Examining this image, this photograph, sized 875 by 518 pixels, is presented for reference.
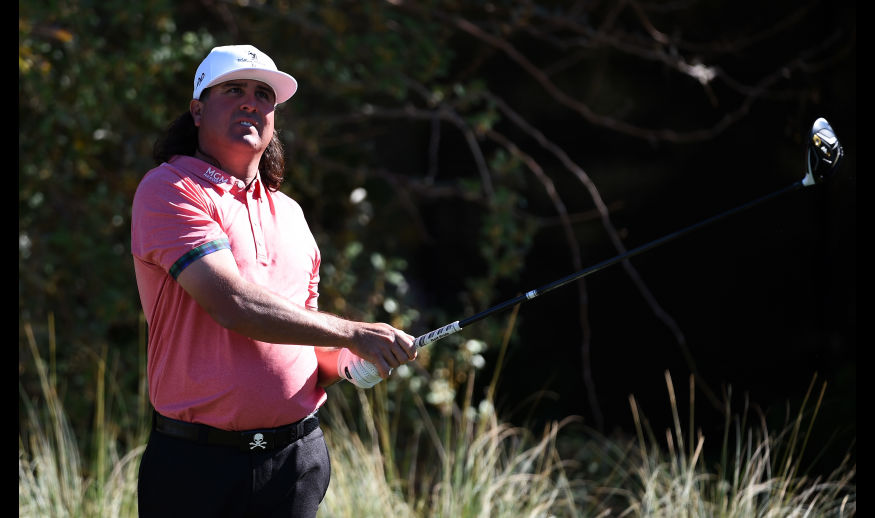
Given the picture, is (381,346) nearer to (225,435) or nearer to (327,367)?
(327,367)

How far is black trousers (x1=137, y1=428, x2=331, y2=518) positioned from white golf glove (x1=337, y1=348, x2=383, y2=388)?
0.25m

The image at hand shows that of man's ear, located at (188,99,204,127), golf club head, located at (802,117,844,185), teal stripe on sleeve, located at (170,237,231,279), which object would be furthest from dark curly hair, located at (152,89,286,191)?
golf club head, located at (802,117,844,185)

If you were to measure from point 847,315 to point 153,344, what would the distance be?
390 cm

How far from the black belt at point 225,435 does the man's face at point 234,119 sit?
722 millimetres

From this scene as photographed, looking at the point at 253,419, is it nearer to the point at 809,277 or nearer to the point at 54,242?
the point at 54,242

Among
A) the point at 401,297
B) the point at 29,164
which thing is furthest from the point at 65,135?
the point at 401,297

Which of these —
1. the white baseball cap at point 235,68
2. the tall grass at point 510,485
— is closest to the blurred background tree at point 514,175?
the tall grass at point 510,485

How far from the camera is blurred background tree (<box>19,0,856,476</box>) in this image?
5.16 meters

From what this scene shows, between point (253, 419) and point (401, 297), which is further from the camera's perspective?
point (401, 297)

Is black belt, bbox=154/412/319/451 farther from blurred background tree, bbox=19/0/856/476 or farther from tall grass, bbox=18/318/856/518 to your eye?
blurred background tree, bbox=19/0/856/476

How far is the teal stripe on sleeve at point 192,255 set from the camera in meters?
2.51

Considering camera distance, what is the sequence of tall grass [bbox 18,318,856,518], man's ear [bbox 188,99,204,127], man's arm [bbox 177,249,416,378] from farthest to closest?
tall grass [bbox 18,318,856,518]
man's ear [bbox 188,99,204,127]
man's arm [bbox 177,249,416,378]

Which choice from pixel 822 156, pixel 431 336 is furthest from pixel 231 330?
pixel 822 156

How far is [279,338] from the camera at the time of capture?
2533 mm
